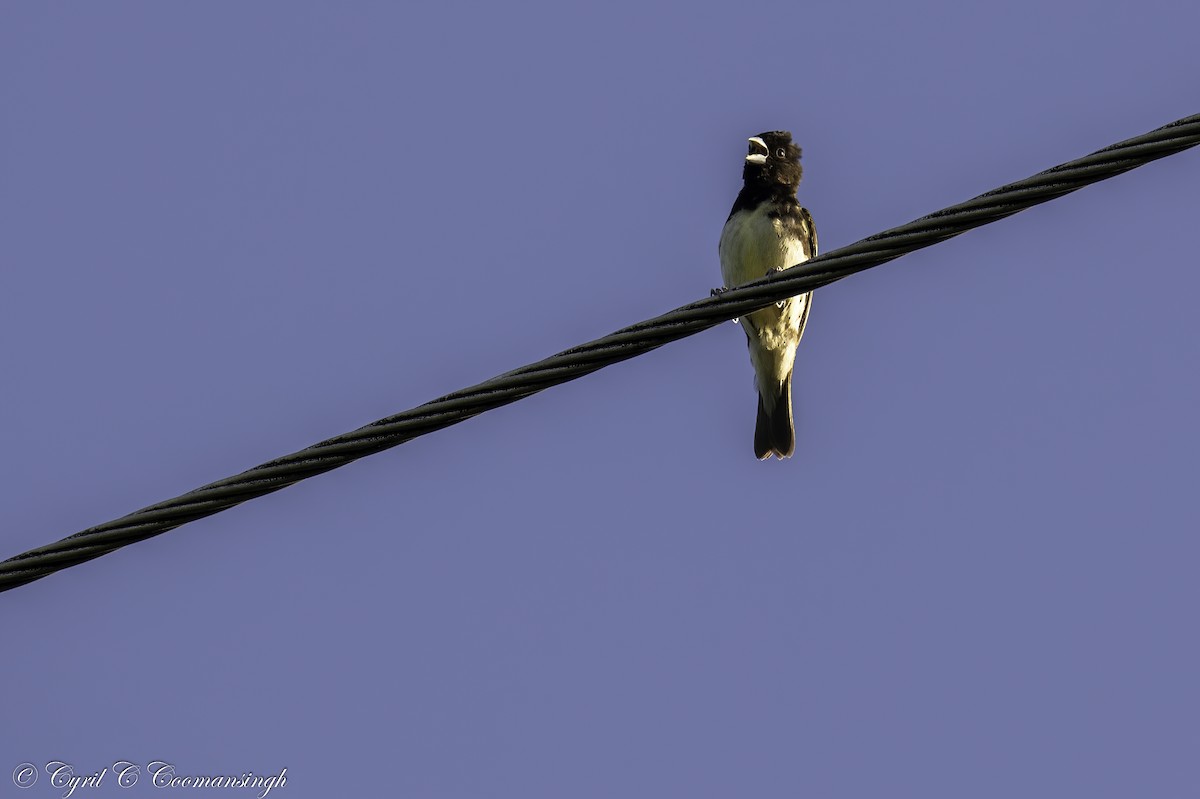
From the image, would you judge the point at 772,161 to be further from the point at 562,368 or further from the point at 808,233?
the point at 562,368

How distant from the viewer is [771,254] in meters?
8.43

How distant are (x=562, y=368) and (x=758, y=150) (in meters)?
5.30

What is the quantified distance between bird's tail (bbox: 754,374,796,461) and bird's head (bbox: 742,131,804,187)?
1.26 metres

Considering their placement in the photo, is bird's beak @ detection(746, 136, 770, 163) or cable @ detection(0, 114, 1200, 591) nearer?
cable @ detection(0, 114, 1200, 591)

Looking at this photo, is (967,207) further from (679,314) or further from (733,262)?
(733,262)

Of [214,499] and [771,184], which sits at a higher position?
[771,184]

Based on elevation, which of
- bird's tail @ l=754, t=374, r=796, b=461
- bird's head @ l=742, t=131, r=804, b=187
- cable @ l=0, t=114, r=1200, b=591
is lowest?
bird's tail @ l=754, t=374, r=796, b=461

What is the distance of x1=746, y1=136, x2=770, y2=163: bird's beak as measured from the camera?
28.5ft

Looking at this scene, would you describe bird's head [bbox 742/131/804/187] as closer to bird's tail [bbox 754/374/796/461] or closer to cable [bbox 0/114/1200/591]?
bird's tail [bbox 754/374/796/461]

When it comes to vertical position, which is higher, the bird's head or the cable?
the bird's head

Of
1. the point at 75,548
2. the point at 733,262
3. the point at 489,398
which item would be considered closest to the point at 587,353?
the point at 489,398

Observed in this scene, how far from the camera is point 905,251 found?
379cm

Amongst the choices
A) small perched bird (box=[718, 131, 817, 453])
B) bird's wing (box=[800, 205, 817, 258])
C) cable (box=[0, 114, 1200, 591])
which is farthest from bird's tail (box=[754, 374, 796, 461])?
cable (box=[0, 114, 1200, 591])

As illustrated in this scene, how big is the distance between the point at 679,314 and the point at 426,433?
0.70 meters
